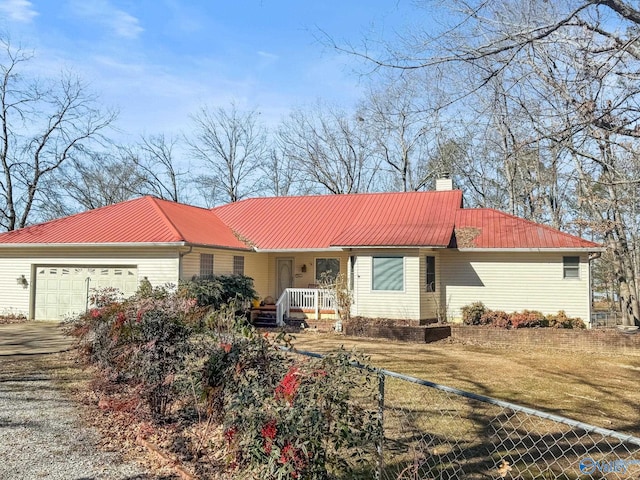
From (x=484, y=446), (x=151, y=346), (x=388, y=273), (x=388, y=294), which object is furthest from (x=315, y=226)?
(x=484, y=446)

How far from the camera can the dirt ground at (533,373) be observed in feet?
24.1

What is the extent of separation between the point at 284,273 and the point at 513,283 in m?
8.92

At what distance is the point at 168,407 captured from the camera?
5926mm

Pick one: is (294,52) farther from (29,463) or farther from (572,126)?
(29,463)

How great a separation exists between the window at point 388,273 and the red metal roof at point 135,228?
5.39 m

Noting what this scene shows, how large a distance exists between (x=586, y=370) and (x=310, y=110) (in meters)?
27.3

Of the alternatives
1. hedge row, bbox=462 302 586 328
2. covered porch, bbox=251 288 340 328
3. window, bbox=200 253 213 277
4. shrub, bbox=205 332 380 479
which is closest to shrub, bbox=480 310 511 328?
hedge row, bbox=462 302 586 328

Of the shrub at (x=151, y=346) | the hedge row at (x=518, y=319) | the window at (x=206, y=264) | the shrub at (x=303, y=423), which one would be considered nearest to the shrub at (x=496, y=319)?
the hedge row at (x=518, y=319)

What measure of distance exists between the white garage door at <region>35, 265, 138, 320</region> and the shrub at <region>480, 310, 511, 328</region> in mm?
11598

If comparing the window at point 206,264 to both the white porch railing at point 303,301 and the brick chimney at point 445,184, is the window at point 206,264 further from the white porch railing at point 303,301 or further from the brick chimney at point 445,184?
the brick chimney at point 445,184

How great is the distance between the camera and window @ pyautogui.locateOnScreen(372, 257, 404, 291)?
1589 centimetres

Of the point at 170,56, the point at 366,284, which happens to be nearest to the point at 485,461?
the point at 366,284

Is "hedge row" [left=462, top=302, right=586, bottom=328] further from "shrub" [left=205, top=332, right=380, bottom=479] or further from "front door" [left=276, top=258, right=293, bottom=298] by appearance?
"shrub" [left=205, top=332, right=380, bottom=479]

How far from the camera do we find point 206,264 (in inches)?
663
